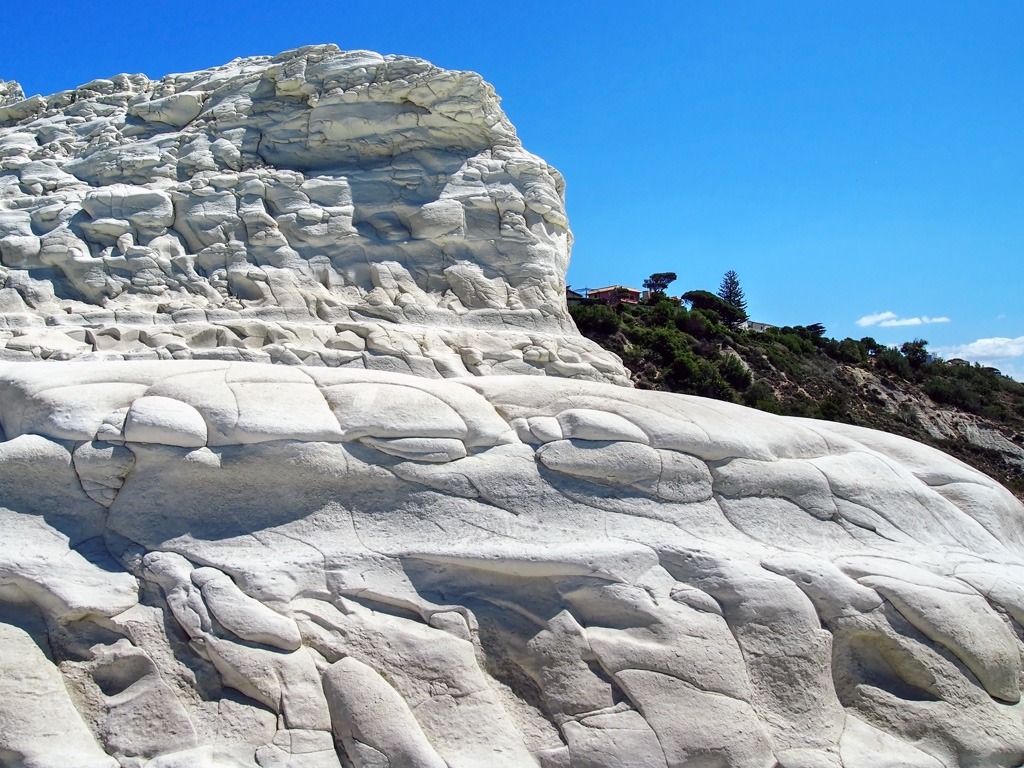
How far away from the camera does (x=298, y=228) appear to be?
26.1 feet

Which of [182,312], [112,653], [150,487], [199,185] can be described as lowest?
[112,653]

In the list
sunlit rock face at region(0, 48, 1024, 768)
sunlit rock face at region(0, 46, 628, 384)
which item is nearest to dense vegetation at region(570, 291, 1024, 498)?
sunlit rock face at region(0, 46, 628, 384)

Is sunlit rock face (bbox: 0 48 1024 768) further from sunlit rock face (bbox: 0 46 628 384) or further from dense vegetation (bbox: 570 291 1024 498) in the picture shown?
dense vegetation (bbox: 570 291 1024 498)

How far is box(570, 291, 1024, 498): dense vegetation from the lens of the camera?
19.6 meters

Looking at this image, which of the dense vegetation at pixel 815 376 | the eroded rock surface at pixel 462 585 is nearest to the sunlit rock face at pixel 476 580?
the eroded rock surface at pixel 462 585

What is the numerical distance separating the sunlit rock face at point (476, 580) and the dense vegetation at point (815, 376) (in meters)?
14.0

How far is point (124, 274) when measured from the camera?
7.59 meters

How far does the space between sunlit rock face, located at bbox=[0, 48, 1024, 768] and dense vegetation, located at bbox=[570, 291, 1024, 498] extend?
552 inches

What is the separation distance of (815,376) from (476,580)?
2119cm

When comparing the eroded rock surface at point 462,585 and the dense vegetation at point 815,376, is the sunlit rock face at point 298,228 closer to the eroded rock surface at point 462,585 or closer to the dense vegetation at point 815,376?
the eroded rock surface at point 462,585

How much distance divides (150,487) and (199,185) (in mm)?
4922

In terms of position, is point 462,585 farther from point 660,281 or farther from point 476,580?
point 660,281

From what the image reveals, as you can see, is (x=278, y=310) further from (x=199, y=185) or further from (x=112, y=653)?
(x=112, y=653)

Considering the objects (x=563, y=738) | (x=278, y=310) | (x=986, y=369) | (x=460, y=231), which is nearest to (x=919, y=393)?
(x=986, y=369)
